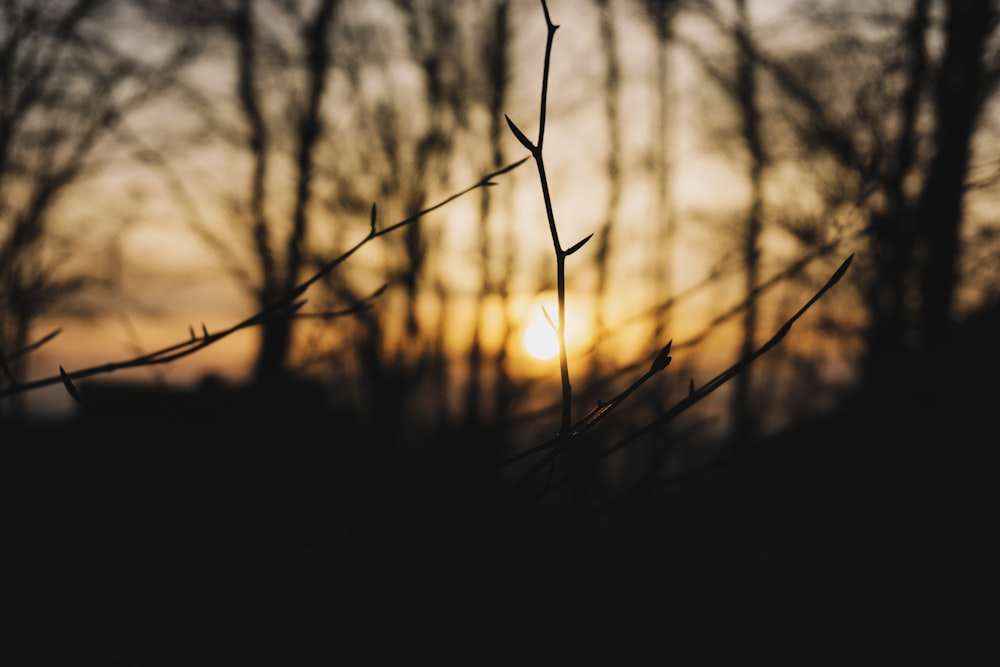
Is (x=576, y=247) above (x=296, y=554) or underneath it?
underneath

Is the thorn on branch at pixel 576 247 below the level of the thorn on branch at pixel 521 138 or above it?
below

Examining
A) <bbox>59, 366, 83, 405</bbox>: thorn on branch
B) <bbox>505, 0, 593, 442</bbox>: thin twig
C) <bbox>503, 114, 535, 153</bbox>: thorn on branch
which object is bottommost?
<bbox>505, 0, 593, 442</bbox>: thin twig

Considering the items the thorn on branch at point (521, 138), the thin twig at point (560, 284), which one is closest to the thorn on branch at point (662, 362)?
the thin twig at point (560, 284)

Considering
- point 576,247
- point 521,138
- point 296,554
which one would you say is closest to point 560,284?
point 576,247

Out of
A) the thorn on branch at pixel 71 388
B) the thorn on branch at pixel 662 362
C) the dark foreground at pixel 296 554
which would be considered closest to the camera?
the thorn on branch at pixel 662 362

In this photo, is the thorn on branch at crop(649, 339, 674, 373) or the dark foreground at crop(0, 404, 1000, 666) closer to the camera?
the thorn on branch at crop(649, 339, 674, 373)

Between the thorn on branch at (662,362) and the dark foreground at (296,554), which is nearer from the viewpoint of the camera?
the thorn on branch at (662,362)

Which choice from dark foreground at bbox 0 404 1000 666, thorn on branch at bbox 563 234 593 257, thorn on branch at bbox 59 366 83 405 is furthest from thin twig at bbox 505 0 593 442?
thorn on branch at bbox 59 366 83 405

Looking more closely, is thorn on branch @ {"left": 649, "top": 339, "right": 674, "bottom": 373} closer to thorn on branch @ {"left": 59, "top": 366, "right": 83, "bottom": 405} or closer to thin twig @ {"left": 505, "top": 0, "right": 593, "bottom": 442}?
thin twig @ {"left": 505, "top": 0, "right": 593, "bottom": 442}

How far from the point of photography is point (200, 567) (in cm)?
149

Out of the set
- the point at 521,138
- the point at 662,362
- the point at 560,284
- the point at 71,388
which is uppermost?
the point at 71,388

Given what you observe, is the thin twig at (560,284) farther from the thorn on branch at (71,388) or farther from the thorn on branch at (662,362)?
the thorn on branch at (71,388)

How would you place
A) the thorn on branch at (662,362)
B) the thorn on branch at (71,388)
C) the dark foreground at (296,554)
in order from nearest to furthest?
the thorn on branch at (662,362), the thorn on branch at (71,388), the dark foreground at (296,554)

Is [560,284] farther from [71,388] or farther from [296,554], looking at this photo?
[296,554]
